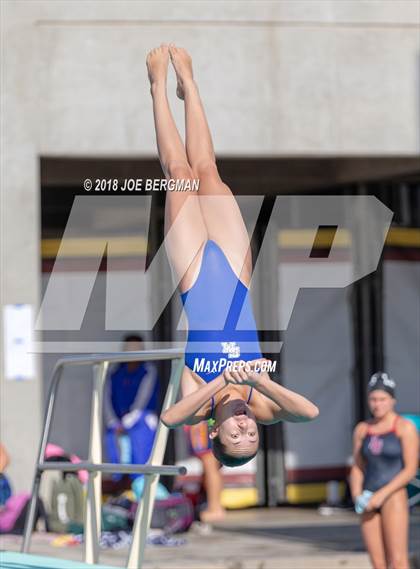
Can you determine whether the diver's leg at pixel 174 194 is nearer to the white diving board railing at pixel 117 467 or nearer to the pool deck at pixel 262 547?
the white diving board railing at pixel 117 467

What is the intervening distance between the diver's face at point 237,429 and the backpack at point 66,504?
11.2ft

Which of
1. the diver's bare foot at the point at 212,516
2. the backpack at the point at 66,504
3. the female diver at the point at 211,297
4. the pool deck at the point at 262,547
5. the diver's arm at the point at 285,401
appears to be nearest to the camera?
the diver's arm at the point at 285,401

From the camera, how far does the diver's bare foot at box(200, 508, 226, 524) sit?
10992 mm

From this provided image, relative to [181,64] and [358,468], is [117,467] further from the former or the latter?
[358,468]

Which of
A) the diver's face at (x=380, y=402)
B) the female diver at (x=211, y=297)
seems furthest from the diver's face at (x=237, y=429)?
the diver's face at (x=380, y=402)

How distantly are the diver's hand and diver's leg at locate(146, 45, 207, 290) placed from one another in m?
0.67

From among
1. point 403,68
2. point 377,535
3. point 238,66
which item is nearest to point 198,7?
point 238,66

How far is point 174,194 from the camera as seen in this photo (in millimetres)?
5941

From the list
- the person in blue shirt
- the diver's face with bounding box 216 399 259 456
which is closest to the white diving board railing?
the diver's face with bounding box 216 399 259 456

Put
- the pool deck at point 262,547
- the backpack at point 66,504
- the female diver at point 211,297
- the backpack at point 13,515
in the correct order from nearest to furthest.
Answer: the female diver at point 211,297 → the pool deck at point 262,547 → the backpack at point 66,504 → the backpack at point 13,515

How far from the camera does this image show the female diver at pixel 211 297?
5508mm

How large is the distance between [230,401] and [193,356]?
27cm

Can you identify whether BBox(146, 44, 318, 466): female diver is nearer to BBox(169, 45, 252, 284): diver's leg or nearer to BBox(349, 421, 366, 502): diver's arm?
BBox(169, 45, 252, 284): diver's leg

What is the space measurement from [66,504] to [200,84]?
129 inches
